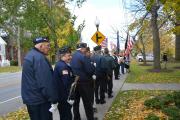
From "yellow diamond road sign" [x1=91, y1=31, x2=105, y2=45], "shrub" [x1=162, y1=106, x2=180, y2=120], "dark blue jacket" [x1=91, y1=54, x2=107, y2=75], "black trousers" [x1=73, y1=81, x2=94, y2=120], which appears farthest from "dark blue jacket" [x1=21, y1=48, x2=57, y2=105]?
"yellow diamond road sign" [x1=91, y1=31, x2=105, y2=45]

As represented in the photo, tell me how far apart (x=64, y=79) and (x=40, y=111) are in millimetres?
1937

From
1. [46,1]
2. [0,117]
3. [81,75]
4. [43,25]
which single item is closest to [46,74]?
[81,75]

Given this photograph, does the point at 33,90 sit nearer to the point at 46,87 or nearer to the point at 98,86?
the point at 46,87

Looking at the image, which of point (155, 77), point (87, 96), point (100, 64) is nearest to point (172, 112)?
point (87, 96)

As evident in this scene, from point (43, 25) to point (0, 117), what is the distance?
5415 millimetres

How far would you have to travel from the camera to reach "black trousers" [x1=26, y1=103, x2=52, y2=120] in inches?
298

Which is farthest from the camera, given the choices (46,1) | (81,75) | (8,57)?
(8,57)

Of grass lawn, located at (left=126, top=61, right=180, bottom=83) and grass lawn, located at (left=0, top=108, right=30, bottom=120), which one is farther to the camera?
grass lawn, located at (left=126, top=61, right=180, bottom=83)

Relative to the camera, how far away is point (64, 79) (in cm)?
948

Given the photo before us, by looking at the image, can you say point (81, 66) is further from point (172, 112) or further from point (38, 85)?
point (38, 85)

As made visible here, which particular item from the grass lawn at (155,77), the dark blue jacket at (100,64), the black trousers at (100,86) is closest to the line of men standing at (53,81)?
the dark blue jacket at (100,64)

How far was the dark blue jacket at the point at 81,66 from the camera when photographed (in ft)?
35.8

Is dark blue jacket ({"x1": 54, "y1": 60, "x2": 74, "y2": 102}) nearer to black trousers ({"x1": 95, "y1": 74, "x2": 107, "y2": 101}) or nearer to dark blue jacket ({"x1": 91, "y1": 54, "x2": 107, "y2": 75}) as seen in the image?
black trousers ({"x1": 95, "y1": 74, "x2": 107, "y2": 101})

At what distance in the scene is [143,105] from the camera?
14.0 metres
